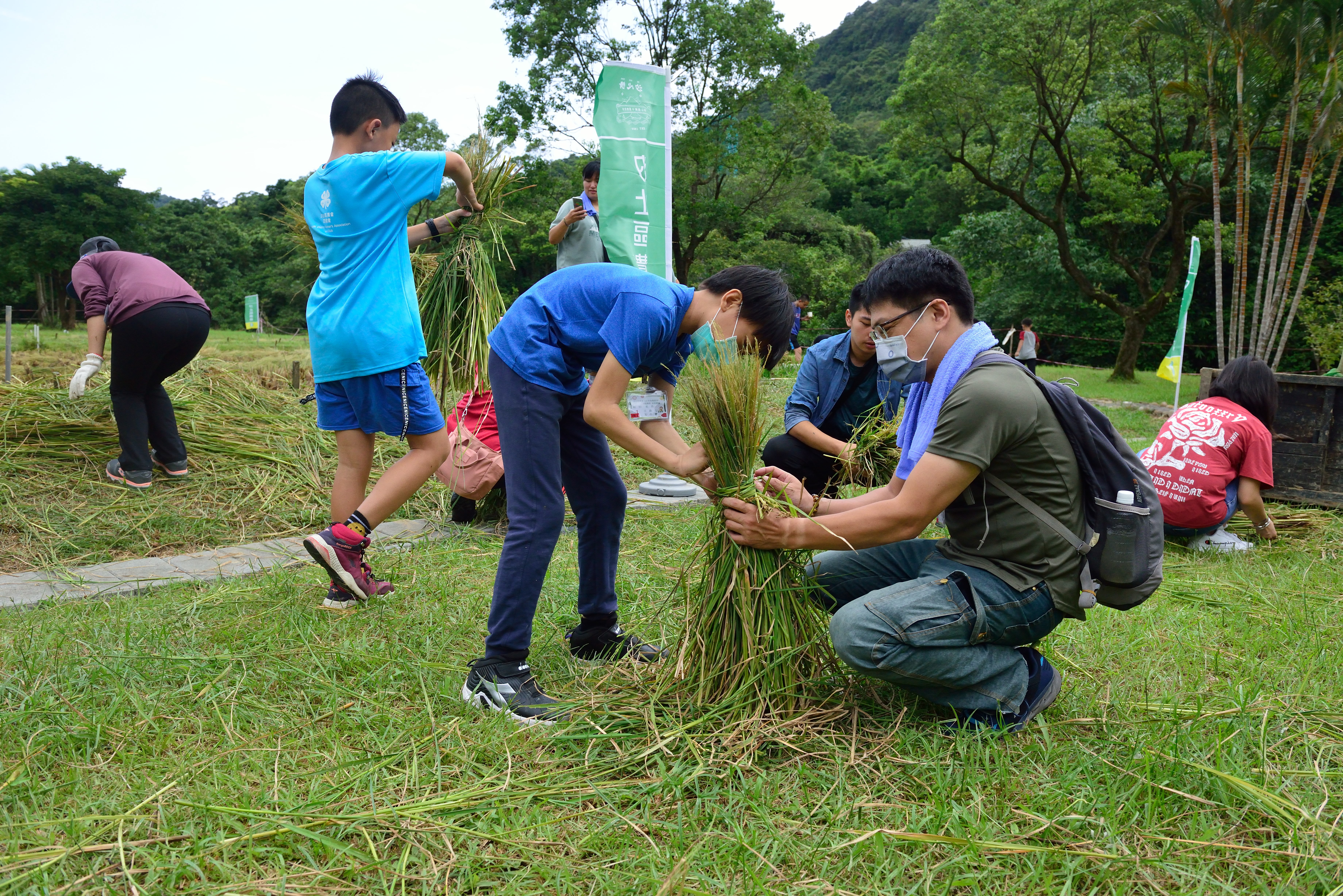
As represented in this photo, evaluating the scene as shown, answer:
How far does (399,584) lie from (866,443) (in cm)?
184

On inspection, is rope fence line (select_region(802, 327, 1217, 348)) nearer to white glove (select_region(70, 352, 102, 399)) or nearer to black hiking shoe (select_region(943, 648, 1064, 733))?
white glove (select_region(70, 352, 102, 399))

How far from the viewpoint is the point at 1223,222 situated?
63.7 feet

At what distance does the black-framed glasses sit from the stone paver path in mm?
2625

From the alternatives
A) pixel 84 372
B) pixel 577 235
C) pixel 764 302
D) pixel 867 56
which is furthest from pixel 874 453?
pixel 867 56

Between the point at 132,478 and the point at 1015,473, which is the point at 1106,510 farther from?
the point at 132,478

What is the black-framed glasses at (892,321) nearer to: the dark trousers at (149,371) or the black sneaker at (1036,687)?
the black sneaker at (1036,687)

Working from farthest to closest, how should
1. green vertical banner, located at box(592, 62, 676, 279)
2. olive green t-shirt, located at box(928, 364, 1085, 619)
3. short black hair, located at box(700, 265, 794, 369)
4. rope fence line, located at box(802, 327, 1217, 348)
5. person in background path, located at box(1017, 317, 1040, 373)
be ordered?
rope fence line, located at box(802, 327, 1217, 348) < person in background path, located at box(1017, 317, 1040, 373) < green vertical banner, located at box(592, 62, 676, 279) < short black hair, located at box(700, 265, 794, 369) < olive green t-shirt, located at box(928, 364, 1085, 619)

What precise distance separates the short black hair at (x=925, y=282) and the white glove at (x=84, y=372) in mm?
4329

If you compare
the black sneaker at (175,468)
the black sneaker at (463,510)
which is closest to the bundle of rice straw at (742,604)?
the black sneaker at (463,510)

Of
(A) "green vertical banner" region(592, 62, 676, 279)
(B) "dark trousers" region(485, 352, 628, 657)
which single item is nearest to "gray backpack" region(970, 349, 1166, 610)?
(B) "dark trousers" region(485, 352, 628, 657)

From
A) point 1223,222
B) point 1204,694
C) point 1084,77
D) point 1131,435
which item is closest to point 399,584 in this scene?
point 1204,694

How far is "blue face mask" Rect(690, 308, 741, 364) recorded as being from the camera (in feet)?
6.82

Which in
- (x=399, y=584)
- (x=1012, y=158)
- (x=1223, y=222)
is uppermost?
(x=1012, y=158)

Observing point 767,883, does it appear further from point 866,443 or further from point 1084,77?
point 1084,77
